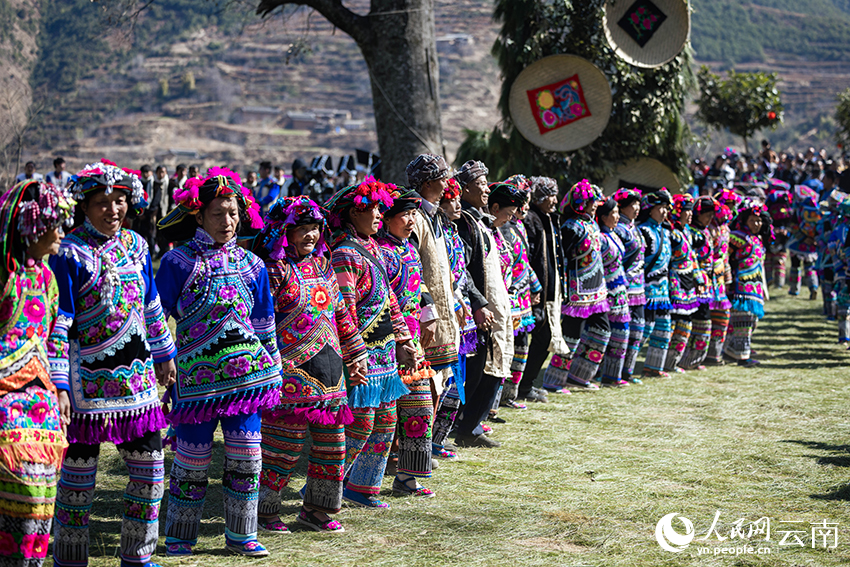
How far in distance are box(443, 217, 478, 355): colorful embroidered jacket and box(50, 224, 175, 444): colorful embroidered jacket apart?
261cm

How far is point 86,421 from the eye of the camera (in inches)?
151

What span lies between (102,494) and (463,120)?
8205 centimetres

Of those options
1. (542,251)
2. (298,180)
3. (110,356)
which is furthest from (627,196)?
(298,180)

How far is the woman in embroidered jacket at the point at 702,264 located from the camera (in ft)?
33.4

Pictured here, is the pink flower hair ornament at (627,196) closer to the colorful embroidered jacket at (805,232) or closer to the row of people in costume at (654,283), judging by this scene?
the row of people in costume at (654,283)

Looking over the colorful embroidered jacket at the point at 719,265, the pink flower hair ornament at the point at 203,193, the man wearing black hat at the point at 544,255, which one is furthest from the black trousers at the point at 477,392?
the colorful embroidered jacket at the point at 719,265

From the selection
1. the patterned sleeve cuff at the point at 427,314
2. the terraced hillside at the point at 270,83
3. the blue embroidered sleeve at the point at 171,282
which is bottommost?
the patterned sleeve cuff at the point at 427,314

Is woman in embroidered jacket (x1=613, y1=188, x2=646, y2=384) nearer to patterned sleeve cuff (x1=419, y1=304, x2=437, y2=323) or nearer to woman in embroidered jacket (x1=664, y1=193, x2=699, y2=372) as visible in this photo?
woman in embroidered jacket (x1=664, y1=193, x2=699, y2=372)

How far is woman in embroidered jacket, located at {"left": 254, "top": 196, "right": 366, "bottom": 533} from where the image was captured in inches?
188

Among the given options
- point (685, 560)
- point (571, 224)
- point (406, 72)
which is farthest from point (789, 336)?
point (685, 560)

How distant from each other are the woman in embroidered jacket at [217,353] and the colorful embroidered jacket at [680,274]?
257 inches

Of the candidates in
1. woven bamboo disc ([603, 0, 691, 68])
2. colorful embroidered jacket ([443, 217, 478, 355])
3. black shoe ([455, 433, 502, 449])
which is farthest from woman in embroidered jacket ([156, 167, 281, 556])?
woven bamboo disc ([603, 0, 691, 68])

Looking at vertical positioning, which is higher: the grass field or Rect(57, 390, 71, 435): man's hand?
Rect(57, 390, 71, 435): man's hand

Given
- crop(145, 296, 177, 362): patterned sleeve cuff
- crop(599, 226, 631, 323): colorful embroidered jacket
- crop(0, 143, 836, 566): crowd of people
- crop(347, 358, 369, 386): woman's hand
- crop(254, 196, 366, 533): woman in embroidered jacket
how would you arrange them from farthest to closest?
crop(599, 226, 631, 323): colorful embroidered jacket, crop(347, 358, 369, 386): woman's hand, crop(254, 196, 366, 533): woman in embroidered jacket, crop(145, 296, 177, 362): patterned sleeve cuff, crop(0, 143, 836, 566): crowd of people
